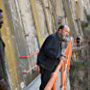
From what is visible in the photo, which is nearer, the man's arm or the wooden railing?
the wooden railing

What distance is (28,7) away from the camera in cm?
1504

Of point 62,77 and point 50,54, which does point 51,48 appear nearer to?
point 50,54

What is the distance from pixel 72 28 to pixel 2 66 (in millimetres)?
20692

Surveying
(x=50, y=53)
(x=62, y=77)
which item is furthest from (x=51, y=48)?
(x=62, y=77)

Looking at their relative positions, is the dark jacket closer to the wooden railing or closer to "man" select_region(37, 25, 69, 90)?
"man" select_region(37, 25, 69, 90)

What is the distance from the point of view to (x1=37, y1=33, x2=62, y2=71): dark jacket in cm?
702

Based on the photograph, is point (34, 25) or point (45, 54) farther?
point (34, 25)

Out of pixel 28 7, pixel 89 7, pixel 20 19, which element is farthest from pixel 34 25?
pixel 89 7

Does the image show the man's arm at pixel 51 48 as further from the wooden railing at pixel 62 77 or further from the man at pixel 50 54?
the wooden railing at pixel 62 77

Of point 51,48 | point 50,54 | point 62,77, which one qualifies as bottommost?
point 62,77

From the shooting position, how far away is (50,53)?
700cm

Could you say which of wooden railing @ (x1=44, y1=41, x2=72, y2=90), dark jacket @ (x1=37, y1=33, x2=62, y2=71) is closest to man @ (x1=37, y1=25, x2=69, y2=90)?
dark jacket @ (x1=37, y1=33, x2=62, y2=71)

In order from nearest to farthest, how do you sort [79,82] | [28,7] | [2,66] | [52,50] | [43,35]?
[2,66]
[52,50]
[28,7]
[43,35]
[79,82]

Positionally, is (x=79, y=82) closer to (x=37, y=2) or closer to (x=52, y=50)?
(x=37, y=2)
